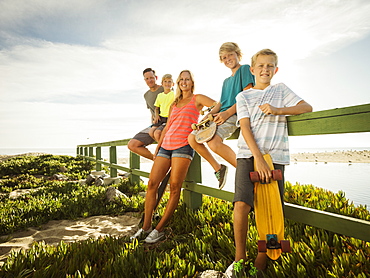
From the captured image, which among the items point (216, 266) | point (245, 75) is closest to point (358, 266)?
point (216, 266)

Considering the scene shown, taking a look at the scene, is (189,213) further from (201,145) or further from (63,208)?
(63,208)

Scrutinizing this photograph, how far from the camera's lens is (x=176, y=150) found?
10.7 ft

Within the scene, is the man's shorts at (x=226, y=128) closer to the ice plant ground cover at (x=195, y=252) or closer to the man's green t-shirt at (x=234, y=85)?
the man's green t-shirt at (x=234, y=85)

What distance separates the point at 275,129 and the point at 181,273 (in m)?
1.45

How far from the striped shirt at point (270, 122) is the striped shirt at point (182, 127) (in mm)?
1144

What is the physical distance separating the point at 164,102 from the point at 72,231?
240 cm

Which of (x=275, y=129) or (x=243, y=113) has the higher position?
(x=243, y=113)

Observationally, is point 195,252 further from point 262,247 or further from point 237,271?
point 262,247

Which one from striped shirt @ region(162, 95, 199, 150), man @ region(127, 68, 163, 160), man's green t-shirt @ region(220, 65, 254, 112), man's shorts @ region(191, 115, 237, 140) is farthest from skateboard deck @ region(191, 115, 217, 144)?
man @ region(127, 68, 163, 160)

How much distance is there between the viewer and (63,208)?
15.4 ft

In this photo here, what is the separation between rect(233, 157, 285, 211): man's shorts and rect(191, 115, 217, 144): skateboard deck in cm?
66

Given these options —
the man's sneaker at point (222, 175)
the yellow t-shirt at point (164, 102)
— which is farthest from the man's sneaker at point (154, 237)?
the yellow t-shirt at point (164, 102)

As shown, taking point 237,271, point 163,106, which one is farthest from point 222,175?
point 163,106

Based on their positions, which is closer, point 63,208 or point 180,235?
→ point 180,235
